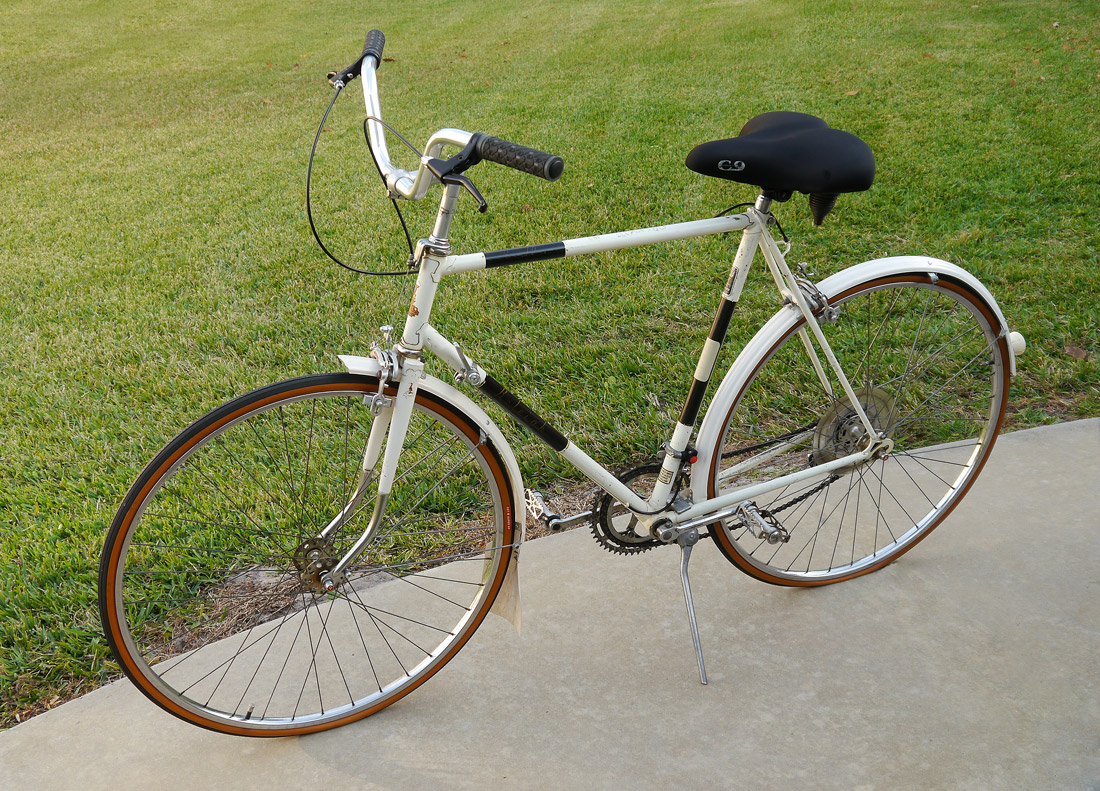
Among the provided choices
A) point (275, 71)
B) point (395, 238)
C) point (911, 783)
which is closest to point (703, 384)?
point (911, 783)

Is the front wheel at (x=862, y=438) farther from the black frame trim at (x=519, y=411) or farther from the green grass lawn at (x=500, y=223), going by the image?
the black frame trim at (x=519, y=411)

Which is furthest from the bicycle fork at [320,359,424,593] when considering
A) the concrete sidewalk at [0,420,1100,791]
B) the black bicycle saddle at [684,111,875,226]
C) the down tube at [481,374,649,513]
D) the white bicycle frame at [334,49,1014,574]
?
the black bicycle saddle at [684,111,875,226]

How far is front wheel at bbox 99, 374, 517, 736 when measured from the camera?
203 centimetres

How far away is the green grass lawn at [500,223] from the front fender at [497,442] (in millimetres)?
951

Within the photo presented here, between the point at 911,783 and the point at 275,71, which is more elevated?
the point at 275,71

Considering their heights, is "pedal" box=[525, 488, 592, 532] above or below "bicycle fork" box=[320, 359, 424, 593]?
below

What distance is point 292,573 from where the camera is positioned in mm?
2244

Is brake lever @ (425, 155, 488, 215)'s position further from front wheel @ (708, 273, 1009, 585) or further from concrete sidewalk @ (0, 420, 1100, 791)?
concrete sidewalk @ (0, 420, 1100, 791)

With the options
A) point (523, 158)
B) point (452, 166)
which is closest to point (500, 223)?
point (452, 166)

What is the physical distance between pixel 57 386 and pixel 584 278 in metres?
2.65

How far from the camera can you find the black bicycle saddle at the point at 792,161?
2094 mm

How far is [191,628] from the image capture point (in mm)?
2680

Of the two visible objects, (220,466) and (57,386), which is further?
(57,386)

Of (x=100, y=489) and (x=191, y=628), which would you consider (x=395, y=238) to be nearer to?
(x=100, y=489)
